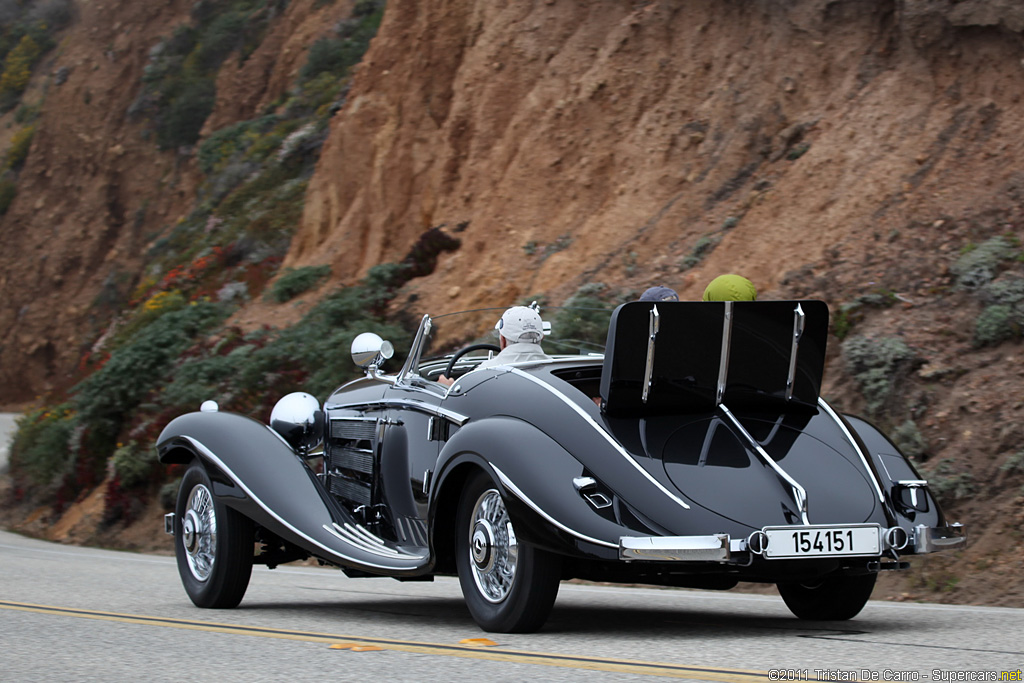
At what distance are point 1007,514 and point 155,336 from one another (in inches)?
614

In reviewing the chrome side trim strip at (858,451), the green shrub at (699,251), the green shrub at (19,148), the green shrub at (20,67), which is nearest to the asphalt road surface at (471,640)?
the chrome side trim strip at (858,451)

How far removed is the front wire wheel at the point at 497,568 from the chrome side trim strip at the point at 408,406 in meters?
0.60

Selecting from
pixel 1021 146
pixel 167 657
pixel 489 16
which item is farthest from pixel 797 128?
pixel 167 657

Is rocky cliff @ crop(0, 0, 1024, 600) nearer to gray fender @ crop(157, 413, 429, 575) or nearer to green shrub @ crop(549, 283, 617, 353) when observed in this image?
green shrub @ crop(549, 283, 617, 353)

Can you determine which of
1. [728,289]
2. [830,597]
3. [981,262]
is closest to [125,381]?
[981,262]

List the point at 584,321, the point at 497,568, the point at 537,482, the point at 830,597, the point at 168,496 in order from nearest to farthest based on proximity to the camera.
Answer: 1. the point at 537,482
2. the point at 497,568
3. the point at 830,597
4. the point at 584,321
5. the point at 168,496

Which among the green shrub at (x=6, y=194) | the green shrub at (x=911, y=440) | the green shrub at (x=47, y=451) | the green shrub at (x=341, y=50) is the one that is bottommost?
the green shrub at (x=47, y=451)

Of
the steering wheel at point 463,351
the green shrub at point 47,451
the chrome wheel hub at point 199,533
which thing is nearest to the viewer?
the steering wheel at point 463,351

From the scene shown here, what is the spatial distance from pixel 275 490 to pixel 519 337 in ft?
5.72

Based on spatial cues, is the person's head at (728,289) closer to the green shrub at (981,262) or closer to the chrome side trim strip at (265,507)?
the chrome side trim strip at (265,507)

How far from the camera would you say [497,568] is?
5695mm

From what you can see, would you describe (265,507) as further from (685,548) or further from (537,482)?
(685,548)

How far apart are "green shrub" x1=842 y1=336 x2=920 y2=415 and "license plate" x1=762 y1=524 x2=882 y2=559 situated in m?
5.84

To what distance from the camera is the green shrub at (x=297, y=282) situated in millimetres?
21516
